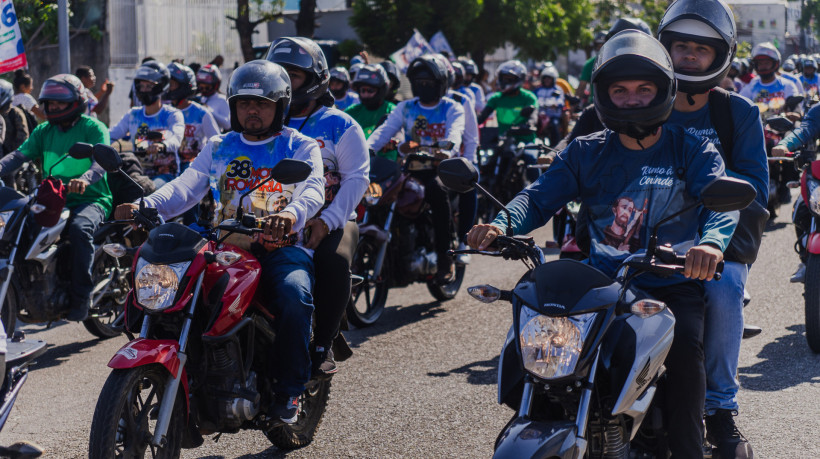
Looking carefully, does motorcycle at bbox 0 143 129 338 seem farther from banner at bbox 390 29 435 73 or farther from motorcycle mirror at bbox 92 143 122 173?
banner at bbox 390 29 435 73

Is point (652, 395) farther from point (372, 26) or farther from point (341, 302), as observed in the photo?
point (372, 26)

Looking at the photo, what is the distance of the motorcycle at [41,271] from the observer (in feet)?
23.5

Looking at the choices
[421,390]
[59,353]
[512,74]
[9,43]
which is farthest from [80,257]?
[512,74]

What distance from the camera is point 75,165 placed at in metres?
7.95

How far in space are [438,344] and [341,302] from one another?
2.57m

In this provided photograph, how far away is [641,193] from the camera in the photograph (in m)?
4.07

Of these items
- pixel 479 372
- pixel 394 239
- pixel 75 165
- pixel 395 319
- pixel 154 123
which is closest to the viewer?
pixel 479 372

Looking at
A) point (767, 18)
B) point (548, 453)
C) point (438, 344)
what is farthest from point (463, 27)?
point (767, 18)

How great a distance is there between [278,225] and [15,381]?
3.98ft

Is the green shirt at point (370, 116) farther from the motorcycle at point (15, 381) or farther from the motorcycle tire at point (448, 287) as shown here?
the motorcycle at point (15, 381)

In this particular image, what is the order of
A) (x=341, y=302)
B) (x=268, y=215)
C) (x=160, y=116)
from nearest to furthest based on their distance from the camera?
(x=268, y=215), (x=341, y=302), (x=160, y=116)

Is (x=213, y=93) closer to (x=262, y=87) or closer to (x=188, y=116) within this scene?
(x=188, y=116)

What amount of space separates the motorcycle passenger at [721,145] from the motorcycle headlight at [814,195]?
278 cm

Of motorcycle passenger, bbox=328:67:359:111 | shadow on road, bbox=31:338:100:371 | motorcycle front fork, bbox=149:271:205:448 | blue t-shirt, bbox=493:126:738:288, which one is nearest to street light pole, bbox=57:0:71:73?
motorcycle passenger, bbox=328:67:359:111
